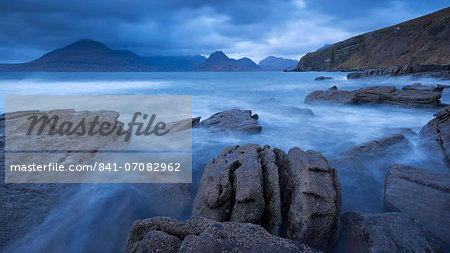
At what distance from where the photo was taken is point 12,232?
317 centimetres

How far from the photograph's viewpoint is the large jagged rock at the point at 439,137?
5352 millimetres

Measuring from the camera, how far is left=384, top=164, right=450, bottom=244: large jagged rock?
321 cm

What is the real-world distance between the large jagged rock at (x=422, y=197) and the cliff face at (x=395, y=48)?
58275mm

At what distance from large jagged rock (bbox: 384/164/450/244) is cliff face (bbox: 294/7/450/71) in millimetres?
58275

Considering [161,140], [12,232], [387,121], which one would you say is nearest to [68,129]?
[161,140]

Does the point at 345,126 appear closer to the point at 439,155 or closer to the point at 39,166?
the point at 439,155

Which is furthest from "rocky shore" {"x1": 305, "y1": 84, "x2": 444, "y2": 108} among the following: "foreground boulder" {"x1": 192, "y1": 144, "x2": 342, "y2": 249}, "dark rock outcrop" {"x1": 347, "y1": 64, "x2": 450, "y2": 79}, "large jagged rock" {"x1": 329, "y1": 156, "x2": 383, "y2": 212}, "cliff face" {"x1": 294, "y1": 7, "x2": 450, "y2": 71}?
"cliff face" {"x1": 294, "y1": 7, "x2": 450, "y2": 71}

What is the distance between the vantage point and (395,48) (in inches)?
2753

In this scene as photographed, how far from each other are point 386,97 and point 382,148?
828cm

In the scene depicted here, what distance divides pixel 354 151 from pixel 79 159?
21.4 feet

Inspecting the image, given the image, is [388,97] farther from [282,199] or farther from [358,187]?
[282,199]

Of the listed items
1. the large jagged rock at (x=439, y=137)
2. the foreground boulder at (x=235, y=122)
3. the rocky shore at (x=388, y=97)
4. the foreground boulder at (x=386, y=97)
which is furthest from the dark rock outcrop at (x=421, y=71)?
the foreground boulder at (x=235, y=122)

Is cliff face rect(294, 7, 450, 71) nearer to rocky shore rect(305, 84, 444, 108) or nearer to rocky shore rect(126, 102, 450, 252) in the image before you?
rocky shore rect(305, 84, 444, 108)

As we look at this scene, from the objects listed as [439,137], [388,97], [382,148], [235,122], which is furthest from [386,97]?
[235,122]
